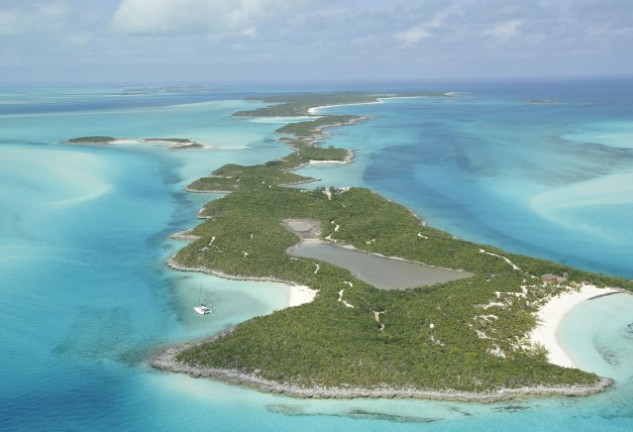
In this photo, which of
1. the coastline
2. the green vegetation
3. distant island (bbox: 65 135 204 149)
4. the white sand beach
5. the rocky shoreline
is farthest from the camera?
distant island (bbox: 65 135 204 149)

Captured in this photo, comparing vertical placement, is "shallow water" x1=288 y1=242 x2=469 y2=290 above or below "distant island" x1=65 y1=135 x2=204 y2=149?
below

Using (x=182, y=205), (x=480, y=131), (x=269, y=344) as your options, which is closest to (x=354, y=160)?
(x=182, y=205)

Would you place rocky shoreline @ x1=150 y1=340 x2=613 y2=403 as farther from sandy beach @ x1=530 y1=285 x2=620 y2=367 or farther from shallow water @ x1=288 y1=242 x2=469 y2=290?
shallow water @ x1=288 y1=242 x2=469 y2=290

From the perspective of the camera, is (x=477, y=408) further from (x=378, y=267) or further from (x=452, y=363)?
(x=378, y=267)

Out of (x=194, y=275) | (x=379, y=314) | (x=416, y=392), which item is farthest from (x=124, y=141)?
(x=416, y=392)

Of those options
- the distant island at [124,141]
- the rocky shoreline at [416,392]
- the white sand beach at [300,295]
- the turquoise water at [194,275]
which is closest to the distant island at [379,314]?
the rocky shoreline at [416,392]

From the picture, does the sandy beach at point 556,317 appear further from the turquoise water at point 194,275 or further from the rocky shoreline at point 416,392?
the rocky shoreline at point 416,392

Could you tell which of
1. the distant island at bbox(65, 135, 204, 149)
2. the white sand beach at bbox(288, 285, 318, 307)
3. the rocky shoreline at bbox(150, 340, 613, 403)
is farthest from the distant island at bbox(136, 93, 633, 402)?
the distant island at bbox(65, 135, 204, 149)
